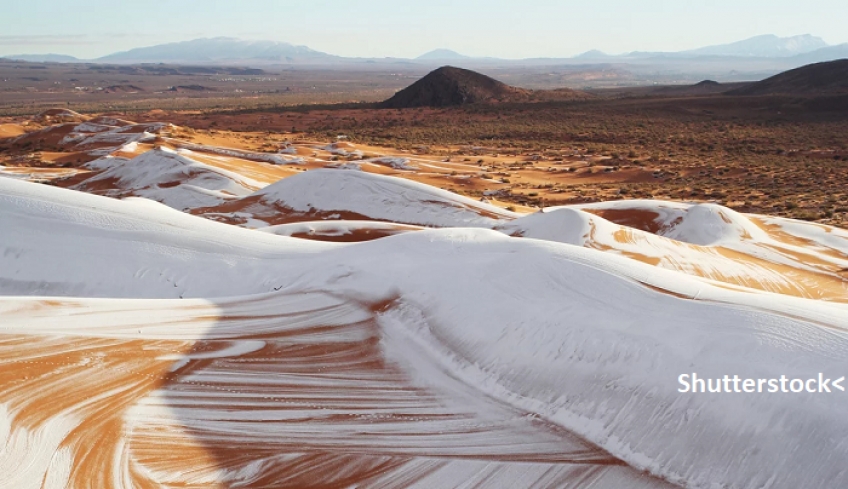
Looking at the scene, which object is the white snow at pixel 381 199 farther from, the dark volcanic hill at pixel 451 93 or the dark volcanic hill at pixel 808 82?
the dark volcanic hill at pixel 808 82

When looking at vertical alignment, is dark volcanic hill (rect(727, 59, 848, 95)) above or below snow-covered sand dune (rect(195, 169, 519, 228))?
above

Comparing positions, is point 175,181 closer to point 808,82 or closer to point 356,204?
point 356,204

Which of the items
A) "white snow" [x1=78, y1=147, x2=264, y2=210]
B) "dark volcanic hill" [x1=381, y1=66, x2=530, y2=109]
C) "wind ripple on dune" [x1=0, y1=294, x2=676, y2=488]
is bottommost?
"white snow" [x1=78, y1=147, x2=264, y2=210]

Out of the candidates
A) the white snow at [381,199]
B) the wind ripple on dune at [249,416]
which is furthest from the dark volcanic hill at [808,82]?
the wind ripple on dune at [249,416]

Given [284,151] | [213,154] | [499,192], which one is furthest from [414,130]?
[499,192]

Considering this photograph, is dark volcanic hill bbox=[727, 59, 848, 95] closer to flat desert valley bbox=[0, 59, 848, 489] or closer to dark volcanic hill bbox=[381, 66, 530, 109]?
dark volcanic hill bbox=[381, 66, 530, 109]

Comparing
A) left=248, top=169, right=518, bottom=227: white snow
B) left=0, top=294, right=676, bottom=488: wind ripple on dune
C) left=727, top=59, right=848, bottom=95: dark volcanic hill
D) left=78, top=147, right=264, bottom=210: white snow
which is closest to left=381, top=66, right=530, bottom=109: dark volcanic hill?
left=727, top=59, right=848, bottom=95: dark volcanic hill

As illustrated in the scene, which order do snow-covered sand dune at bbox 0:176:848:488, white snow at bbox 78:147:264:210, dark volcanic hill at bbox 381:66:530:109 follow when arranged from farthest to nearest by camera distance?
dark volcanic hill at bbox 381:66:530:109, white snow at bbox 78:147:264:210, snow-covered sand dune at bbox 0:176:848:488
